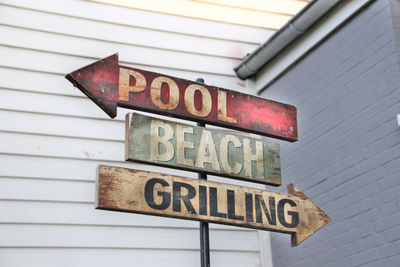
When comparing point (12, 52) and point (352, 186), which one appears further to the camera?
point (12, 52)

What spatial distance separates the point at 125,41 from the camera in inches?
217

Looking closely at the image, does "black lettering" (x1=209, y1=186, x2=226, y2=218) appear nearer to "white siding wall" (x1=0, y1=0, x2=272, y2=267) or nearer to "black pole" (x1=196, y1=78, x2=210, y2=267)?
"black pole" (x1=196, y1=78, x2=210, y2=267)

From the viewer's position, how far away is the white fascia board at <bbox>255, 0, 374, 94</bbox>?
4772 millimetres

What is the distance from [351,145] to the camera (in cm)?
448

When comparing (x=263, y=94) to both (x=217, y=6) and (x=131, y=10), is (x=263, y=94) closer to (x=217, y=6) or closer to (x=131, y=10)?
(x=217, y=6)

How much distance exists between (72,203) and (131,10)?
6.45 feet

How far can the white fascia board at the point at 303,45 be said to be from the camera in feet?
15.7

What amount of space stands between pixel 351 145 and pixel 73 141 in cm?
228

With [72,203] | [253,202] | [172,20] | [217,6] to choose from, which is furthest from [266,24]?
[253,202]

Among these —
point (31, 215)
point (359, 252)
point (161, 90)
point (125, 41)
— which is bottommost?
point (359, 252)

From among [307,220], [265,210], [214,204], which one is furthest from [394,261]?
[214,204]

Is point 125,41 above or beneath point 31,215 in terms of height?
above

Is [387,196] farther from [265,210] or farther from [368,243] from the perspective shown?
[265,210]

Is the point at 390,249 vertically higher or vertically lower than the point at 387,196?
lower
